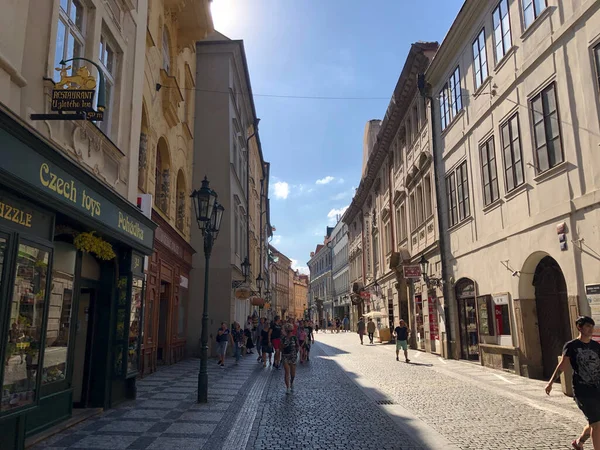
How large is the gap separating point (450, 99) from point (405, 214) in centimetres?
940

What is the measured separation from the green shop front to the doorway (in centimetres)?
2

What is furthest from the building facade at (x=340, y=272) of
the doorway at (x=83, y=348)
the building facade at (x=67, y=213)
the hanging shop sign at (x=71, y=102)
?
the hanging shop sign at (x=71, y=102)

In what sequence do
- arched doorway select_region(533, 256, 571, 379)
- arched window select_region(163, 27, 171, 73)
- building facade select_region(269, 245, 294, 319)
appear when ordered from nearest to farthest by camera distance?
arched doorway select_region(533, 256, 571, 379), arched window select_region(163, 27, 171, 73), building facade select_region(269, 245, 294, 319)

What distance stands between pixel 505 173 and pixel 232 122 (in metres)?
14.5

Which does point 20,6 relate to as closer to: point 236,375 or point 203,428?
point 203,428

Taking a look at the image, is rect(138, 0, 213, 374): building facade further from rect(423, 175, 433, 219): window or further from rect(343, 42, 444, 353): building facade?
rect(423, 175, 433, 219): window

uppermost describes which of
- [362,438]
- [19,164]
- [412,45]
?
[412,45]

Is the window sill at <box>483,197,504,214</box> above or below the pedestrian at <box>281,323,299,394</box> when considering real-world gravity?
above

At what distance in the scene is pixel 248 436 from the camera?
741 centimetres

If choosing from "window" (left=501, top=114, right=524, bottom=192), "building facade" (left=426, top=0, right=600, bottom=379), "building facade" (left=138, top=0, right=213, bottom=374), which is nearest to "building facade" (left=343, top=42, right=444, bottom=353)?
"building facade" (left=426, top=0, right=600, bottom=379)

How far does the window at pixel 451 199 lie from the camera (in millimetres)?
19672

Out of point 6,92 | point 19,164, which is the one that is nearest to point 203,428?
point 19,164

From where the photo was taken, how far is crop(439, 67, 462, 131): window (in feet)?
62.7

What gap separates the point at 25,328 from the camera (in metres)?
6.21
